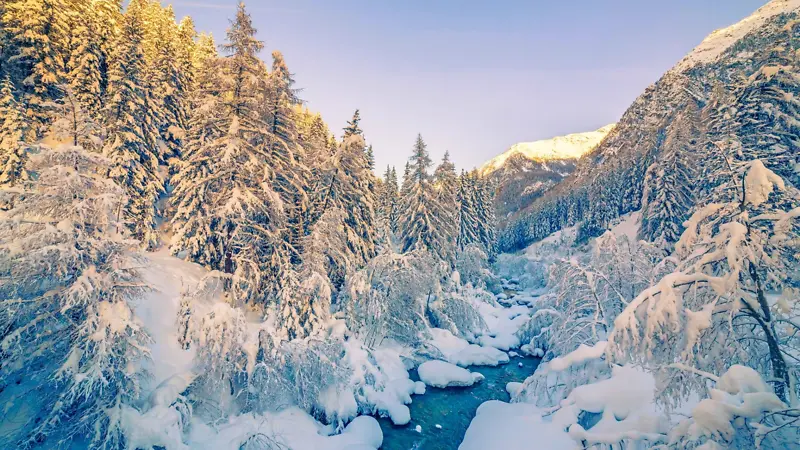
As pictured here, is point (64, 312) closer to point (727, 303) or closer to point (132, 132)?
point (727, 303)

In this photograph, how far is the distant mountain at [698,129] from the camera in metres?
19.3

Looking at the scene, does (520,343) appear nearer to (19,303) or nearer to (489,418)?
(489,418)

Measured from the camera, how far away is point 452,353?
25031 millimetres

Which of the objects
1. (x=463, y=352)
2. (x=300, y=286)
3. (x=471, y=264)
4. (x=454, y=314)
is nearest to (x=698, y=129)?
(x=471, y=264)

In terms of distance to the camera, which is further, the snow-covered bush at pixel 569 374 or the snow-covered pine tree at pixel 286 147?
the snow-covered pine tree at pixel 286 147

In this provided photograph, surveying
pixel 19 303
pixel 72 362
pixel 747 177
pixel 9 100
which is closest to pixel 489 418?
pixel 747 177

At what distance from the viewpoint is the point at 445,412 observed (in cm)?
1731

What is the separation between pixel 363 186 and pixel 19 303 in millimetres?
18320

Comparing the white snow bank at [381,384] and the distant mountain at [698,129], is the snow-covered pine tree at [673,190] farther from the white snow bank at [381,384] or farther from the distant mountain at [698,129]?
the white snow bank at [381,384]

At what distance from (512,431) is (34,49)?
40311 millimetres

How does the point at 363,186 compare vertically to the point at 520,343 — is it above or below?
above

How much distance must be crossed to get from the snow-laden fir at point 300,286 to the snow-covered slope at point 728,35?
15767 cm

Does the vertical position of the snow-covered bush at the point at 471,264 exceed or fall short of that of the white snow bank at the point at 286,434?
it exceeds it

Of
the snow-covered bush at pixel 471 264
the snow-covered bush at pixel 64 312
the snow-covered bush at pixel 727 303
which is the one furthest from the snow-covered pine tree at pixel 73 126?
the snow-covered bush at pixel 471 264
